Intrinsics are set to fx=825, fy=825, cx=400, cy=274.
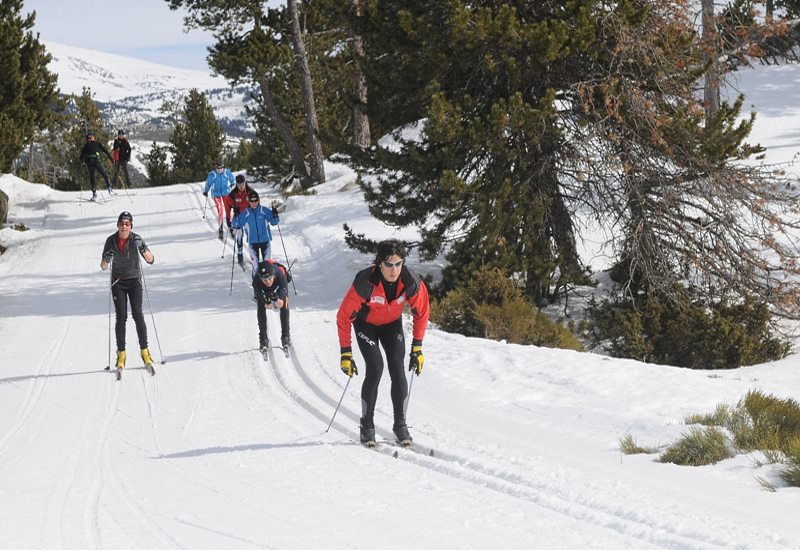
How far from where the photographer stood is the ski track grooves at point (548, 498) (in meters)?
4.99

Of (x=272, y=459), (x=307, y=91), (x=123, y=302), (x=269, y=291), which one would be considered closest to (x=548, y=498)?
(x=272, y=459)

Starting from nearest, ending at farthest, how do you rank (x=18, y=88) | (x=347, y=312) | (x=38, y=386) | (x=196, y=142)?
(x=347, y=312) < (x=38, y=386) < (x=18, y=88) < (x=196, y=142)

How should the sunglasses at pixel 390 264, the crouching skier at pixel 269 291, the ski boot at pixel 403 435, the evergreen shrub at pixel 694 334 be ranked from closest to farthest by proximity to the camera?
1. the sunglasses at pixel 390 264
2. the ski boot at pixel 403 435
3. the crouching skier at pixel 269 291
4. the evergreen shrub at pixel 694 334

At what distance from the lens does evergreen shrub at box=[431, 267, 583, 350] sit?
41.4ft


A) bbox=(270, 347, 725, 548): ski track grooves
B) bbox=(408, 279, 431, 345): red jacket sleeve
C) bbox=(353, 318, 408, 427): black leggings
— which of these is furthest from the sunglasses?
bbox=(270, 347, 725, 548): ski track grooves

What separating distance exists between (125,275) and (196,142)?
3935 cm

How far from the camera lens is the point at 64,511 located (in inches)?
239

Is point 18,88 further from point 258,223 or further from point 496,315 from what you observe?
point 496,315

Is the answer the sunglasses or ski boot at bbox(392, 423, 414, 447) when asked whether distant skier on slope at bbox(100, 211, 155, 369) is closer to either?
ski boot at bbox(392, 423, 414, 447)

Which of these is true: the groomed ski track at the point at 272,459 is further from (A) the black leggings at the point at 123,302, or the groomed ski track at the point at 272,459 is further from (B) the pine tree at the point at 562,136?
(B) the pine tree at the point at 562,136

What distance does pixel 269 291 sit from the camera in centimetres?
1116

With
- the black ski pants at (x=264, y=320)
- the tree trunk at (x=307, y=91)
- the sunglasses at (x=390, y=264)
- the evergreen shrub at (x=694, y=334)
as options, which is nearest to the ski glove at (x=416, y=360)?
the sunglasses at (x=390, y=264)

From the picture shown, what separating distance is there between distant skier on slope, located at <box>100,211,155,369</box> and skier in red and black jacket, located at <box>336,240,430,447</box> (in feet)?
15.0

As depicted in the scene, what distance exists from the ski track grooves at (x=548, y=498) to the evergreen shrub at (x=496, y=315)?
4.78m
